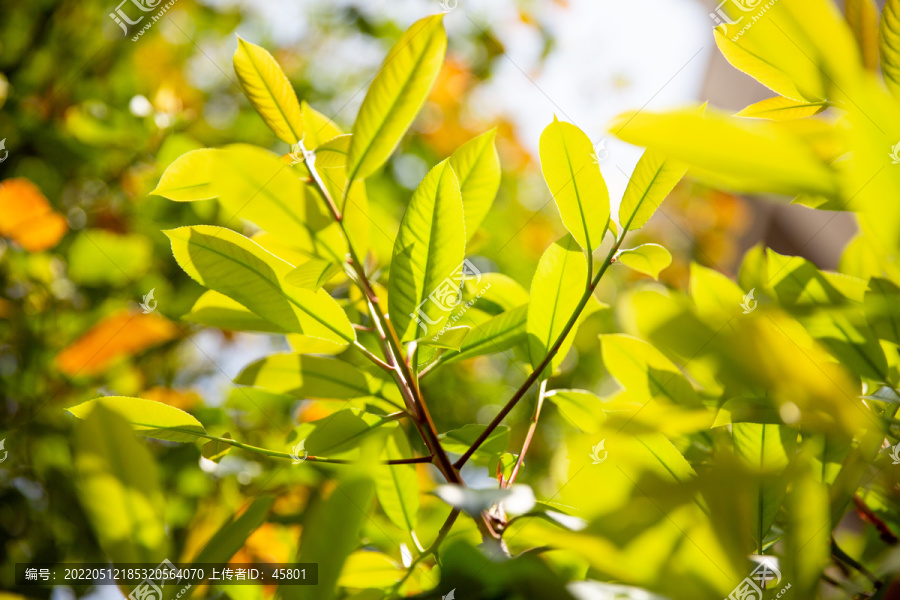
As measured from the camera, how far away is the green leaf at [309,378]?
507 millimetres

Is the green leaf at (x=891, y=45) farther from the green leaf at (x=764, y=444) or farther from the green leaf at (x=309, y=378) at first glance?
the green leaf at (x=309, y=378)

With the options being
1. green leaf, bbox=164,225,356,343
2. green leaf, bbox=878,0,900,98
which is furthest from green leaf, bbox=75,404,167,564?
green leaf, bbox=878,0,900,98

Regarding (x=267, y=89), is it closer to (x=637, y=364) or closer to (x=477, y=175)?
(x=477, y=175)

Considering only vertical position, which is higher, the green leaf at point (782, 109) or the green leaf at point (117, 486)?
the green leaf at point (782, 109)

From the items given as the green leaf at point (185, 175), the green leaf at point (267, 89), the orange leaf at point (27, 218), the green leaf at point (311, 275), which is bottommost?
the orange leaf at point (27, 218)

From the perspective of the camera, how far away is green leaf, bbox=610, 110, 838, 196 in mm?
188

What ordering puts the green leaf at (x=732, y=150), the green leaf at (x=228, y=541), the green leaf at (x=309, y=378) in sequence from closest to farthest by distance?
the green leaf at (x=732, y=150), the green leaf at (x=228, y=541), the green leaf at (x=309, y=378)

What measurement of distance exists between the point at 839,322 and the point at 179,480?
1009 mm

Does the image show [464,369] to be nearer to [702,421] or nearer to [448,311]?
[448,311]

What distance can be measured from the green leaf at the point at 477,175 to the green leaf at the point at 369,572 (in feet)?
0.92

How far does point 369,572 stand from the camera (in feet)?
1.49

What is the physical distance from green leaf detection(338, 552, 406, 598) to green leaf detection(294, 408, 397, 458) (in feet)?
0.31

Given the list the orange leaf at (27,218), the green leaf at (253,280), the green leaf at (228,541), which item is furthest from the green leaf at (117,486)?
the orange leaf at (27,218)

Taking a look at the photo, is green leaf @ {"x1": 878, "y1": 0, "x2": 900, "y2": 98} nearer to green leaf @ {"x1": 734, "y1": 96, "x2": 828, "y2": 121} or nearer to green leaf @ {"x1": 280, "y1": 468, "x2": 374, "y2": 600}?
green leaf @ {"x1": 734, "y1": 96, "x2": 828, "y2": 121}
